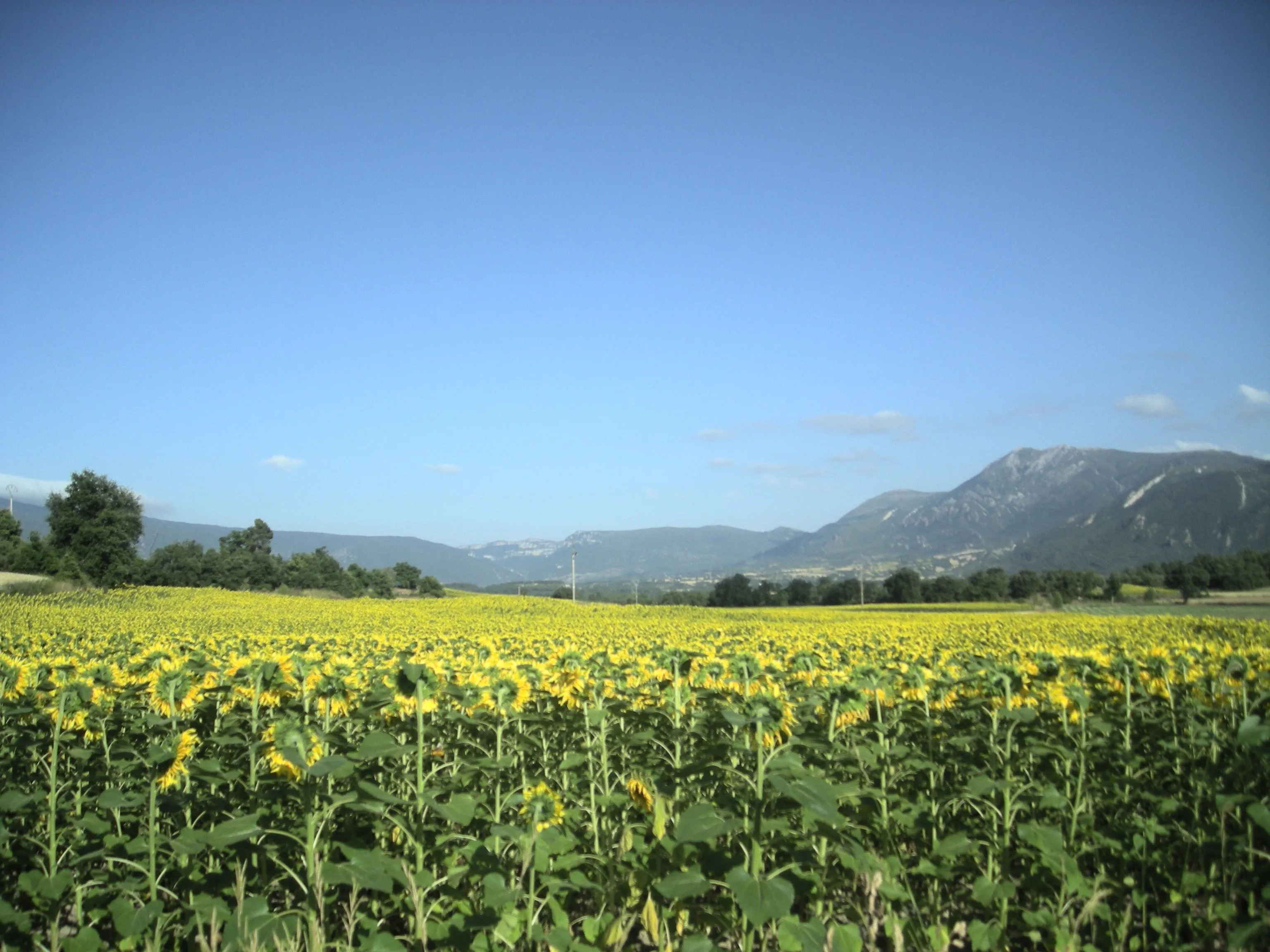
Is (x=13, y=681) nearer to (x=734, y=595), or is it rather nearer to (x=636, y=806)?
(x=636, y=806)

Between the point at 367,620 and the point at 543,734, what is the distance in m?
23.7

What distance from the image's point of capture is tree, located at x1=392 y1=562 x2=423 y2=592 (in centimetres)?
7344

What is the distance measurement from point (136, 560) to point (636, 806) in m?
64.8

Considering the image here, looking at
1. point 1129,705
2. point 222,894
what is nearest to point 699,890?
point 222,894

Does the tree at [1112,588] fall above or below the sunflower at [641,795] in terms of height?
below

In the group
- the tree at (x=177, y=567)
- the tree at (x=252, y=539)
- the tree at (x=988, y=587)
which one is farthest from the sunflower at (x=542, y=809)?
the tree at (x=252, y=539)

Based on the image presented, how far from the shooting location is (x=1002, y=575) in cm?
7238

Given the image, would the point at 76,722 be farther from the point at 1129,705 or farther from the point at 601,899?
the point at 1129,705

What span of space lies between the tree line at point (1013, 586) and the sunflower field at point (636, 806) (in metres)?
57.5

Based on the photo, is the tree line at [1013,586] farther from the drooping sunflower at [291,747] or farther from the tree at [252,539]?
the drooping sunflower at [291,747]

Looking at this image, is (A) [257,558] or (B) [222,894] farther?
(A) [257,558]

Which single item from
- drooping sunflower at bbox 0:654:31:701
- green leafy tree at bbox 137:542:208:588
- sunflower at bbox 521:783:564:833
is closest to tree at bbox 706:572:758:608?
green leafy tree at bbox 137:542:208:588

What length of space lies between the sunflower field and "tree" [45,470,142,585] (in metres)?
59.0

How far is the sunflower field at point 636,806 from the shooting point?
314cm
